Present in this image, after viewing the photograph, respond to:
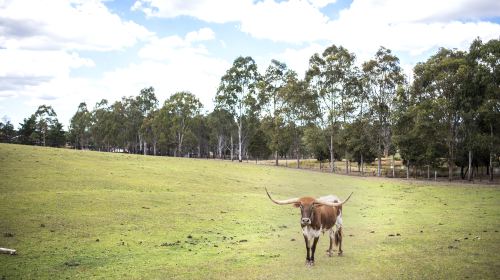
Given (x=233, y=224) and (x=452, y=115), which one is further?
(x=452, y=115)

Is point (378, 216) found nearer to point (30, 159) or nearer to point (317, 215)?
point (317, 215)

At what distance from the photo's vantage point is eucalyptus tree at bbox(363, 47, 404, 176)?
3019 inches

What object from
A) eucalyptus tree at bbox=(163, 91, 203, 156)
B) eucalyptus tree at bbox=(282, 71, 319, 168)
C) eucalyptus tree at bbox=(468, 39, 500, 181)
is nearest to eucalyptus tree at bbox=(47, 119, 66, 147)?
eucalyptus tree at bbox=(163, 91, 203, 156)

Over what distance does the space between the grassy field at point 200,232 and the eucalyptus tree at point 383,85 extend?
128 feet

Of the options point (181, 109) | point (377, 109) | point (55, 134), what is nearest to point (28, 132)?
point (55, 134)

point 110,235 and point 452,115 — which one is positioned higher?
point 452,115

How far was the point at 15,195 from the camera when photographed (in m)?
25.3

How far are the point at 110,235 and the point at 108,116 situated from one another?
12538 centimetres

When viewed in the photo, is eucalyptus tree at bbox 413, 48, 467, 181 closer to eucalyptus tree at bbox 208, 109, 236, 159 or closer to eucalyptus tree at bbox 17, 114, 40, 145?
eucalyptus tree at bbox 208, 109, 236, 159

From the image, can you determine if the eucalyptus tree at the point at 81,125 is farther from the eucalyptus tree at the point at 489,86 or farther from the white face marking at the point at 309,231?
the white face marking at the point at 309,231

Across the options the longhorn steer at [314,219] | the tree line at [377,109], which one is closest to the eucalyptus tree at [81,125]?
the tree line at [377,109]

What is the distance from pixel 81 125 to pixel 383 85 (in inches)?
4483

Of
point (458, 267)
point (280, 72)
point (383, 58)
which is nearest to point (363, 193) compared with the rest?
point (458, 267)

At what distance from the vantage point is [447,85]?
211 feet
